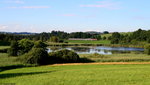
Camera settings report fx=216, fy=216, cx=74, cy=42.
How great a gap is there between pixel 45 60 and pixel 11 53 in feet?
39.1

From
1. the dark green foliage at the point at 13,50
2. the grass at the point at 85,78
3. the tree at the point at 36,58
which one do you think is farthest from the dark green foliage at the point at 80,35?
the grass at the point at 85,78

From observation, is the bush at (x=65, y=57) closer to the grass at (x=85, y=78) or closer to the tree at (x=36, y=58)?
the tree at (x=36, y=58)

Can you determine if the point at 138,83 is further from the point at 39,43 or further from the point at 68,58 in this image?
the point at 39,43

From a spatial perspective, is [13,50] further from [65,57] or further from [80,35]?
[80,35]

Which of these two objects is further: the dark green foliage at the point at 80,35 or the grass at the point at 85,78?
the dark green foliage at the point at 80,35

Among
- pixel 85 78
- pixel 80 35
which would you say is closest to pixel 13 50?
pixel 85 78

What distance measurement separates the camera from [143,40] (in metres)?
113

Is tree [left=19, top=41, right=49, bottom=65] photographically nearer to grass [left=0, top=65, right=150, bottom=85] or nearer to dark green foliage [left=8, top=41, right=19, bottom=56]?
dark green foliage [left=8, top=41, right=19, bottom=56]

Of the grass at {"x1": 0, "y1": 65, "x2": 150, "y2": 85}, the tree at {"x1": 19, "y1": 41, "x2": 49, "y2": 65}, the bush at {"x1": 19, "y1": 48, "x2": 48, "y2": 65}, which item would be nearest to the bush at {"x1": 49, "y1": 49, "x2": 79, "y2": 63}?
the tree at {"x1": 19, "y1": 41, "x2": 49, "y2": 65}

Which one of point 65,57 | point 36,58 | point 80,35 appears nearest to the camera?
point 36,58

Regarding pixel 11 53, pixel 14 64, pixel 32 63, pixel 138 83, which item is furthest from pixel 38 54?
pixel 138 83

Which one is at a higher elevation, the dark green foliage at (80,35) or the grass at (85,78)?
the dark green foliage at (80,35)

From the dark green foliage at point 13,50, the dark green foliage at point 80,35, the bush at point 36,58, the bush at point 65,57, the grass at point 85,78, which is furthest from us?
the dark green foliage at point 80,35

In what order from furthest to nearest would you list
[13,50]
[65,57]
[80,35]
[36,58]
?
[80,35]
[13,50]
[65,57]
[36,58]
